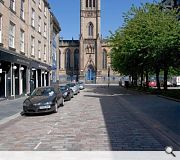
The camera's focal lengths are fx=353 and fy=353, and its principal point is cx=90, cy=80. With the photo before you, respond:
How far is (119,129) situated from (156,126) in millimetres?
1594

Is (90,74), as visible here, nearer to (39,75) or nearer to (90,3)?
(90,3)

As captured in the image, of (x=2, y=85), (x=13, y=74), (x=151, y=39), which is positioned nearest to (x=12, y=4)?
(x=13, y=74)

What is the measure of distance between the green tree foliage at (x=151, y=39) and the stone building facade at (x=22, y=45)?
Answer: 9.32 m

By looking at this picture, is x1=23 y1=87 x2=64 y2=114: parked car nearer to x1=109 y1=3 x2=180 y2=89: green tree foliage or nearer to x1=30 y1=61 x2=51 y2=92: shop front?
x1=109 y1=3 x2=180 y2=89: green tree foliage

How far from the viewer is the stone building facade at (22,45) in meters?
25.9

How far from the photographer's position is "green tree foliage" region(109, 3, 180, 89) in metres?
30.7

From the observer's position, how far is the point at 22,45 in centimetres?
3161

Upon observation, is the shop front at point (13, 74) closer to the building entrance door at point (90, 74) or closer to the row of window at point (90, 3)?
the building entrance door at point (90, 74)

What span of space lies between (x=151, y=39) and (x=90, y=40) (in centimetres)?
7112

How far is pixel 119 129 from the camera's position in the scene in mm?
11977

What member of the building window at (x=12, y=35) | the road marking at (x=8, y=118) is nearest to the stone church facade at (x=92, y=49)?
the building window at (x=12, y=35)

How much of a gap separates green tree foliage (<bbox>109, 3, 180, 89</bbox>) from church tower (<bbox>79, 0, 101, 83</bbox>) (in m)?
61.5

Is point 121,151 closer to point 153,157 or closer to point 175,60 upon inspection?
point 153,157

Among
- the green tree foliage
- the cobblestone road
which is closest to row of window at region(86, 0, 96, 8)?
the green tree foliage
